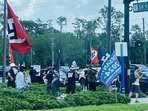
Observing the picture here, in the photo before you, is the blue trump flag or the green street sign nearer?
the blue trump flag

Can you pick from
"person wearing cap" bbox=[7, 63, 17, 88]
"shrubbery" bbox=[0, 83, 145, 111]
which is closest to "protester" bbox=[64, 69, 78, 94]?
"person wearing cap" bbox=[7, 63, 17, 88]

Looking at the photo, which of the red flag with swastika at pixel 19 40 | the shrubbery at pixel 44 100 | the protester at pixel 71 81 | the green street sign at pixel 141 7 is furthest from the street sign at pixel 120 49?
the red flag with swastika at pixel 19 40

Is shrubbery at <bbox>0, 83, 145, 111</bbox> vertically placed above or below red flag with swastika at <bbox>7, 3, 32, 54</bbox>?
below

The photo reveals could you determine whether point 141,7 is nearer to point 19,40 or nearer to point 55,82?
point 55,82

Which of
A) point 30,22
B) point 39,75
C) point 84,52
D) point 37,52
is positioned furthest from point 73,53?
point 39,75

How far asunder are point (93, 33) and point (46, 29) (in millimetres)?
18302

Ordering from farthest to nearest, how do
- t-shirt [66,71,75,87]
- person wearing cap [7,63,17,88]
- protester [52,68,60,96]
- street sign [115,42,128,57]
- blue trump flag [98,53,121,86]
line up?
t-shirt [66,71,75,87]
person wearing cap [7,63,17,88]
protester [52,68,60,96]
street sign [115,42,128,57]
blue trump flag [98,53,121,86]

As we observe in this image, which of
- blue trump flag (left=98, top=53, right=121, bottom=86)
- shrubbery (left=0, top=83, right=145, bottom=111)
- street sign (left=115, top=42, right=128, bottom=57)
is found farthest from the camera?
street sign (left=115, top=42, right=128, bottom=57)

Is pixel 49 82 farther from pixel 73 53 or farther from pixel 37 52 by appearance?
pixel 37 52

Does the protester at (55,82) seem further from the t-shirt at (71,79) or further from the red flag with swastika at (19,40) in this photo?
the red flag with swastika at (19,40)

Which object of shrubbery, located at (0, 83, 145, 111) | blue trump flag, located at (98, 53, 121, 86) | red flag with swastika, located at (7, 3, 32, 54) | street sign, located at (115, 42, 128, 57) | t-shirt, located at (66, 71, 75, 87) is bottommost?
shrubbery, located at (0, 83, 145, 111)

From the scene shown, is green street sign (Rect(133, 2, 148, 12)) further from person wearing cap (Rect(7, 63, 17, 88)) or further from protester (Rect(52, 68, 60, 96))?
person wearing cap (Rect(7, 63, 17, 88))

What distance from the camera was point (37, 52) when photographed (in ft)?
280

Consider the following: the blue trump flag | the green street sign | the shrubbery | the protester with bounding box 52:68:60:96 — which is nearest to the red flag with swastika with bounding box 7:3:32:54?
the protester with bounding box 52:68:60:96
